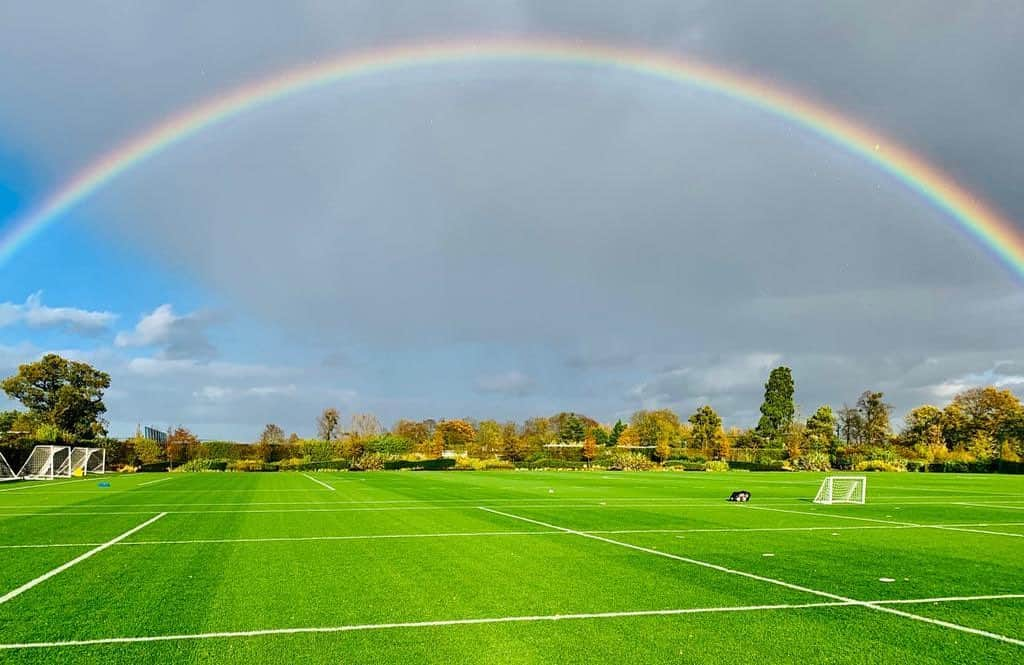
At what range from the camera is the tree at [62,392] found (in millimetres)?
70875

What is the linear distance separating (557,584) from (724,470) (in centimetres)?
5971

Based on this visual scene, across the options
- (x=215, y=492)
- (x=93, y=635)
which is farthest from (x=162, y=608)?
(x=215, y=492)

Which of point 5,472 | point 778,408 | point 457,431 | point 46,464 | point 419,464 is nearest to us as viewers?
point 5,472

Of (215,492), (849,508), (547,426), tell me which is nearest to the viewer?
(849,508)

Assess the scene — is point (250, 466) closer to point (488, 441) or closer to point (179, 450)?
point (179, 450)

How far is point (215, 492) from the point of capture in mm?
28453

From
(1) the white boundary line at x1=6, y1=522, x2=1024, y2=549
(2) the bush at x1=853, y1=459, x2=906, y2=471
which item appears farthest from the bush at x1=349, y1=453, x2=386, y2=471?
(1) the white boundary line at x1=6, y1=522, x2=1024, y2=549

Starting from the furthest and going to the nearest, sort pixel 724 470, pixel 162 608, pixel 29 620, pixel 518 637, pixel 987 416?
1. pixel 987 416
2. pixel 724 470
3. pixel 162 608
4. pixel 29 620
5. pixel 518 637

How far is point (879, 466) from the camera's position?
6675 centimetres

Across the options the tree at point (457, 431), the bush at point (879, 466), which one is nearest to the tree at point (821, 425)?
the bush at point (879, 466)

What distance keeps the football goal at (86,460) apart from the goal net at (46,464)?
824 mm

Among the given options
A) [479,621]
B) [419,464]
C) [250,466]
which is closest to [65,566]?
[479,621]

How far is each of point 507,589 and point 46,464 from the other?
4541cm

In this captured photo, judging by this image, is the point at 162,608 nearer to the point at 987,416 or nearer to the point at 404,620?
the point at 404,620
